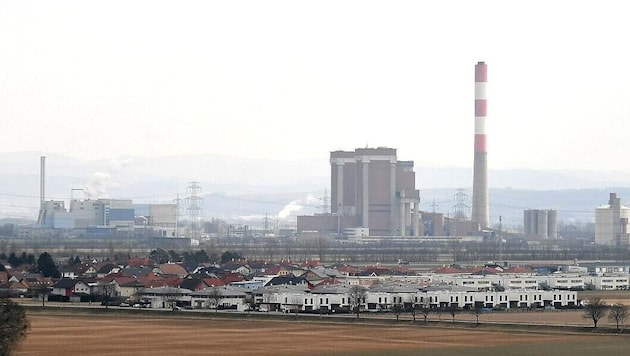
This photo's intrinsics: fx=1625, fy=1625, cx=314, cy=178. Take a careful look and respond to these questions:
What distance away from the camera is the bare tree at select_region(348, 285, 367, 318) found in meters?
38.1

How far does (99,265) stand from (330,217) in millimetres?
52844

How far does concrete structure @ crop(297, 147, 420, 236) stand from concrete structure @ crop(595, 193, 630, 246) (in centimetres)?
→ 1136

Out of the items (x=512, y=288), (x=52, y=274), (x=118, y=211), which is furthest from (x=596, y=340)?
(x=118, y=211)

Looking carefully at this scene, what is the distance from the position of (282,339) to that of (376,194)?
7174cm

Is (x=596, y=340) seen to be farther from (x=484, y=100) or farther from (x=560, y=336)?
(x=484, y=100)

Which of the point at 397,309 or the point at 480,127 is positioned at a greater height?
the point at 480,127

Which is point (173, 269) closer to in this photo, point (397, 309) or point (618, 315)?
point (397, 309)

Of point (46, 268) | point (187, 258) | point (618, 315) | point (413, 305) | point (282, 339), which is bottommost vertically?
point (282, 339)

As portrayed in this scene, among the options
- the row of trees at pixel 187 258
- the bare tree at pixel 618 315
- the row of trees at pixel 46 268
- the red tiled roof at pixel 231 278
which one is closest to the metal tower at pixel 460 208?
the row of trees at pixel 187 258

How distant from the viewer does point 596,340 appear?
Answer: 29781 mm

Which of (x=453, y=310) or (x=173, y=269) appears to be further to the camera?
(x=173, y=269)

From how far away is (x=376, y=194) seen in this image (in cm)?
10138

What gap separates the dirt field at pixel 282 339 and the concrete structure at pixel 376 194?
66293mm

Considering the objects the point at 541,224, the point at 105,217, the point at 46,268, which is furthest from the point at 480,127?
the point at 46,268
